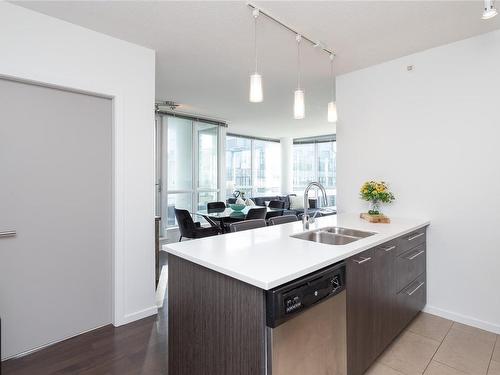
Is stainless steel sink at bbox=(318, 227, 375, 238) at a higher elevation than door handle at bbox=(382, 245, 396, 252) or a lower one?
higher

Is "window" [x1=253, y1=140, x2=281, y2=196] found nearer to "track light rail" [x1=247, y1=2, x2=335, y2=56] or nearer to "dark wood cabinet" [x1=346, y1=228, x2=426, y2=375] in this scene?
"track light rail" [x1=247, y1=2, x2=335, y2=56]

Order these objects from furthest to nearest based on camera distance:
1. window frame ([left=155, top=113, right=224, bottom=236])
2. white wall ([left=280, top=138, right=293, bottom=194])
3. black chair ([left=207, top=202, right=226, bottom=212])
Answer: white wall ([left=280, top=138, right=293, bottom=194]), window frame ([left=155, top=113, right=224, bottom=236]), black chair ([left=207, top=202, right=226, bottom=212])

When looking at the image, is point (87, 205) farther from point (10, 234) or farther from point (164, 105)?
point (164, 105)

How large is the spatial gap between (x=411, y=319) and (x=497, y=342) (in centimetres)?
61

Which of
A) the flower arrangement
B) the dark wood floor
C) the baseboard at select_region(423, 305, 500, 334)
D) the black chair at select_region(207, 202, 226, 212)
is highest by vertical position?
the flower arrangement

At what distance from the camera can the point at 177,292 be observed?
5.41ft

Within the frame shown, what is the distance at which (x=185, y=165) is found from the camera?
19.4 feet

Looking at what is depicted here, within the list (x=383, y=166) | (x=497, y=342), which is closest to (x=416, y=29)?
(x=383, y=166)

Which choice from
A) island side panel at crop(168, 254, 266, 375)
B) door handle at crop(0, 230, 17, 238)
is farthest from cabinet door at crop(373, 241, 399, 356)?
door handle at crop(0, 230, 17, 238)

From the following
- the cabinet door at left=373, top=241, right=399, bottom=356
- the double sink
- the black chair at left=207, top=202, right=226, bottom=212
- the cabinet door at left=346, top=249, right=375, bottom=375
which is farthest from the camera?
the black chair at left=207, top=202, right=226, bottom=212

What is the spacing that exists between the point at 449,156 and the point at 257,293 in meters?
2.43

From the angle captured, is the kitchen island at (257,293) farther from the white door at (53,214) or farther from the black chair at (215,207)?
the black chair at (215,207)

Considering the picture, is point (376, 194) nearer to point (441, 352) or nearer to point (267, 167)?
point (441, 352)

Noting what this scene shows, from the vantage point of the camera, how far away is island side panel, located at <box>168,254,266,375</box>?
1.20m
